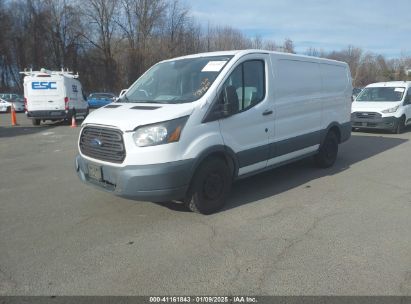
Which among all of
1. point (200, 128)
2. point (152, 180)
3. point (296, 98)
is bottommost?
point (152, 180)

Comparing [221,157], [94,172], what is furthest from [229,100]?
[94,172]

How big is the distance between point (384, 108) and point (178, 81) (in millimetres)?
10157

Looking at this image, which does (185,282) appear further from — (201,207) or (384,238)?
(384,238)

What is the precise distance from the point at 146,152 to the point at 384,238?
9.57 ft

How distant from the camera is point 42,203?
588 cm

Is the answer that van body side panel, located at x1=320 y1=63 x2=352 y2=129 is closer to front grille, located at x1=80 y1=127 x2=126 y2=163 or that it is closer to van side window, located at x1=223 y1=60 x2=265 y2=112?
van side window, located at x1=223 y1=60 x2=265 y2=112

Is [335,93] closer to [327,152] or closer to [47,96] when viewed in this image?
[327,152]

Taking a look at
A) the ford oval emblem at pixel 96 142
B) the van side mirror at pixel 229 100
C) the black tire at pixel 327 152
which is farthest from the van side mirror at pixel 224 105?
the black tire at pixel 327 152

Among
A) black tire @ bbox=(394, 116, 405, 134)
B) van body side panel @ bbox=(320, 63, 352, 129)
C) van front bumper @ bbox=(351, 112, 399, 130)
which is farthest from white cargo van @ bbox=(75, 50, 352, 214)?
black tire @ bbox=(394, 116, 405, 134)

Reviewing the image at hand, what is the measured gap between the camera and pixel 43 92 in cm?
1791

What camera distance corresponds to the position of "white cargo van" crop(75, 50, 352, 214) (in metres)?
4.68

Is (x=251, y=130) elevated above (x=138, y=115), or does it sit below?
below

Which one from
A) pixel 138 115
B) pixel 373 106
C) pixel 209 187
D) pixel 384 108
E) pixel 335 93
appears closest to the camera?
pixel 138 115

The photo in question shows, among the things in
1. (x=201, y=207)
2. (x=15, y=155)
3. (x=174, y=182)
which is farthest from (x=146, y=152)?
(x=15, y=155)
